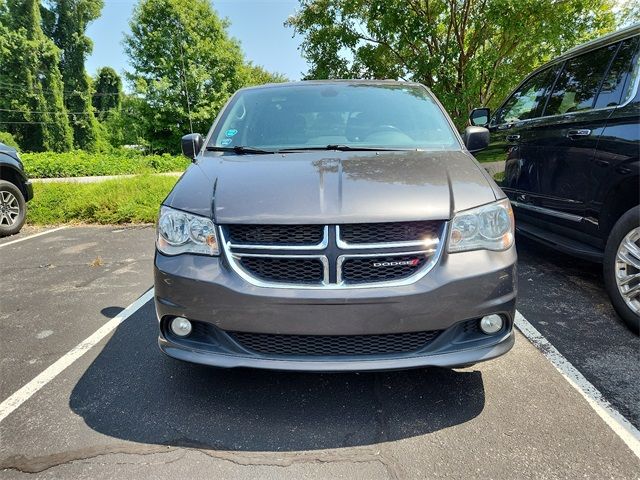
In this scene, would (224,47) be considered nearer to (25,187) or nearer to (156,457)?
(25,187)

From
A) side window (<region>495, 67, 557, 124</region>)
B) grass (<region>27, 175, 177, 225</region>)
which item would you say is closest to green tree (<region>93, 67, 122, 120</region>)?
grass (<region>27, 175, 177, 225</region>)

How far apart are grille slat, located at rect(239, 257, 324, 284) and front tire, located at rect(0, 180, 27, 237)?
21.2 feet

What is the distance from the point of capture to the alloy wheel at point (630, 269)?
2.89m

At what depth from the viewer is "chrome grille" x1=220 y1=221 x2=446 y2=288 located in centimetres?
199

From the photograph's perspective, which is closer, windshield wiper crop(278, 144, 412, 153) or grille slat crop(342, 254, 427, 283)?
grille slat crop(342, 254, 427, 283)

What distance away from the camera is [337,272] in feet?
6.54

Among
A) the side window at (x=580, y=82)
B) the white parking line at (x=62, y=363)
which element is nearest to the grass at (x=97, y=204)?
the white parking line at (x=62, y=363)

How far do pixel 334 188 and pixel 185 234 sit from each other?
0.76 m

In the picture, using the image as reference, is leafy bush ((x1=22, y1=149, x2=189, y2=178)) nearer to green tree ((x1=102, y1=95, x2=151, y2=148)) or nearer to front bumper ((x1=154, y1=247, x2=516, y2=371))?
green tree ((x1=102, y1=95, x2=151, y2=148))

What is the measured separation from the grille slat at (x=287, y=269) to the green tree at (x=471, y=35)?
10379mm

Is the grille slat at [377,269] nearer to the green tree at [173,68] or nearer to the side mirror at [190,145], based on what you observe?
the side mirror at [190,145]

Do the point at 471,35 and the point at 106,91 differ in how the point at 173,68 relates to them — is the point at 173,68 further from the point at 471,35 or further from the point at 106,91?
the point at 471,35

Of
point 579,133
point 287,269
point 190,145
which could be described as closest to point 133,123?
point 190,145

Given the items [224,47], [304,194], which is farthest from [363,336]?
[224,47]
